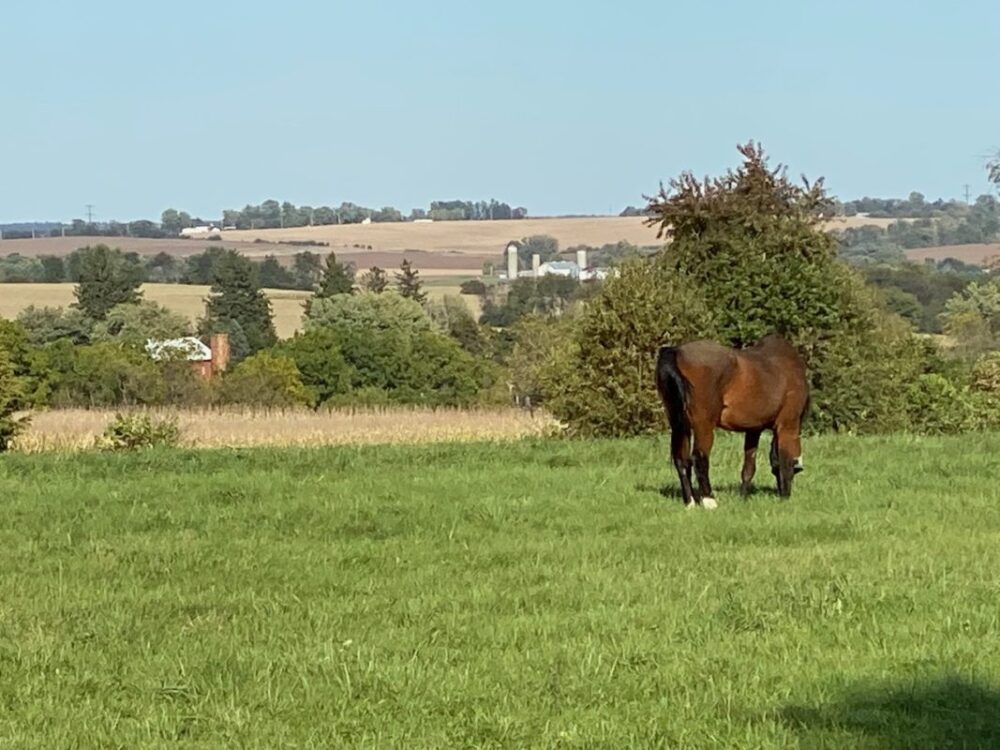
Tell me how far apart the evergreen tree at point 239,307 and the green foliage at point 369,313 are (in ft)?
8.04

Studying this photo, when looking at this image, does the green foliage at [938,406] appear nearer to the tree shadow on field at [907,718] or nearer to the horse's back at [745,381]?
the horse's back at [745,381]

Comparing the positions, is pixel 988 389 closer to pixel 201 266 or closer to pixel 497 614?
pixel 497 614

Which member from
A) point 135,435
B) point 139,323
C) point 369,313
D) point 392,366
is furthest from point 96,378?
point 135,435

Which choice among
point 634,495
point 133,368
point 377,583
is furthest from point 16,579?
point 133,368

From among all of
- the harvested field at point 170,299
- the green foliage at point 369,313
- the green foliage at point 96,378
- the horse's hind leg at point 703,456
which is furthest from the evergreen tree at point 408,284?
Result: the horse's hind leg at point 703,456

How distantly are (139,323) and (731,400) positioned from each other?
182 feet

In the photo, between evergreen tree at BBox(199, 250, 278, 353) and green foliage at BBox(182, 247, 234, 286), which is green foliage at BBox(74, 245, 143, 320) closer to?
evergreen tree at BBox(199, 250, 278, 353)

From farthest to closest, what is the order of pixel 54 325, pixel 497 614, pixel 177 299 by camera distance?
1. pixel 177 299
2. pixel 54 325
3. pixel 497 614

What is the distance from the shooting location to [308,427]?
3017 cm

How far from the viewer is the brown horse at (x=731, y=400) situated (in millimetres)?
13281

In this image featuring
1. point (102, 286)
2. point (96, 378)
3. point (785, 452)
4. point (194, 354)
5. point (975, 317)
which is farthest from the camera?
point (102, 286)

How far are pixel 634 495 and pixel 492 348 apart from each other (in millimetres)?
54121

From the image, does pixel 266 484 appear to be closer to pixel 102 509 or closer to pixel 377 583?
pixel 102 509

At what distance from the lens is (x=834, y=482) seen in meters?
14.9
